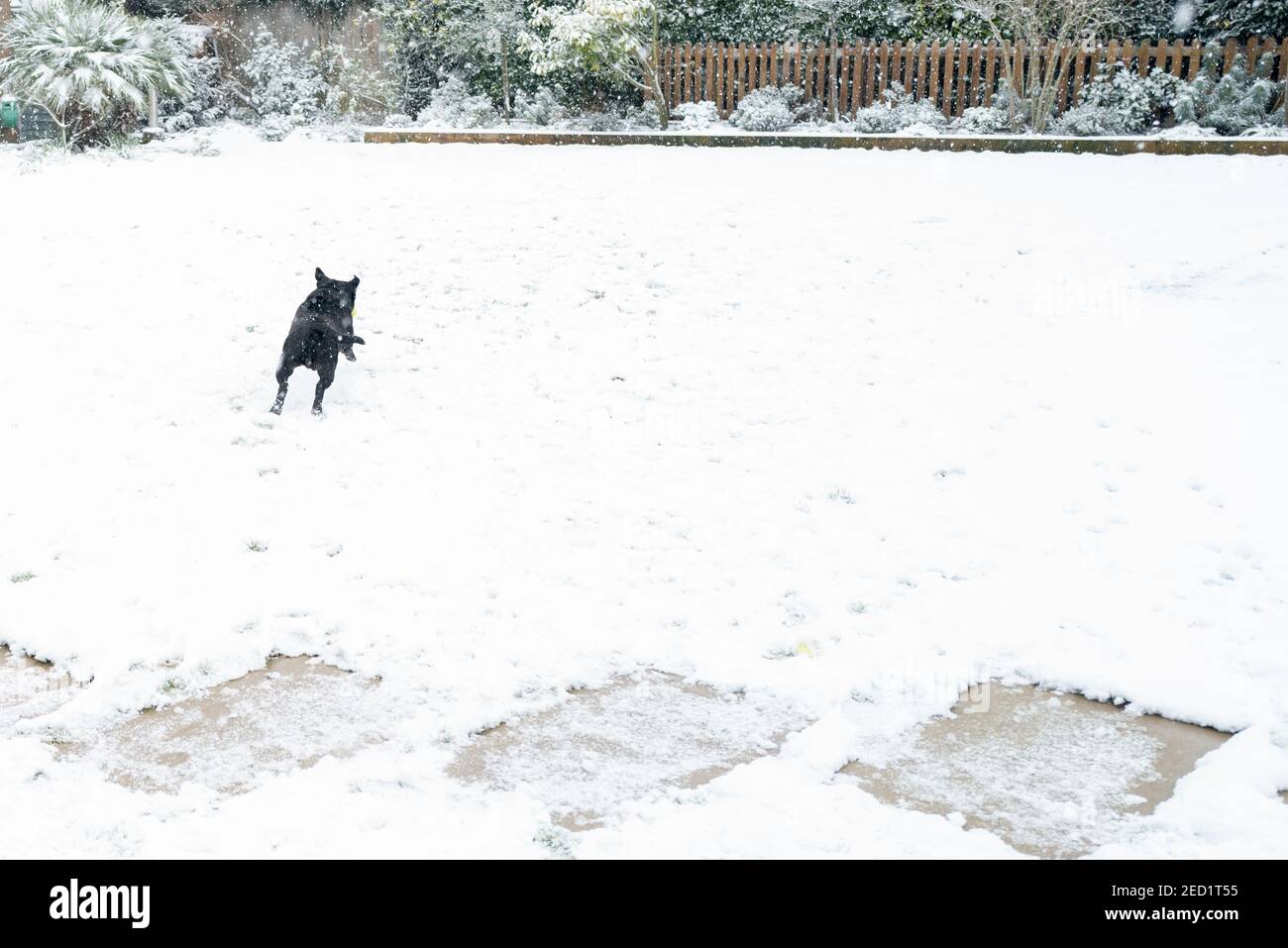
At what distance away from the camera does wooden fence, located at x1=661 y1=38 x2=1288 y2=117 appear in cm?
1408

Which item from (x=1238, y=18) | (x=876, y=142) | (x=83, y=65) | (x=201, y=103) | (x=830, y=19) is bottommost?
(x=876, y=142)

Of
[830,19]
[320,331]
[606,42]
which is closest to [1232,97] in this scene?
[830,19]

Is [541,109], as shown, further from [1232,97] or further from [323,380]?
[323,380]

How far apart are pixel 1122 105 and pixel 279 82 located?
39.7ft

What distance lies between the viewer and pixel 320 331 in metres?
6.66

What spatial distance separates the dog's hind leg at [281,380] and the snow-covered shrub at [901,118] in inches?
379

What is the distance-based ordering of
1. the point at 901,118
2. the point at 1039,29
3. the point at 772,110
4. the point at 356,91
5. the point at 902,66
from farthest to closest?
the point at 356,91
the point at 902,66
the point at 772,110
the point at 901,118
the point at 1039,29

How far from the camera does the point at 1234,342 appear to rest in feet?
24.7

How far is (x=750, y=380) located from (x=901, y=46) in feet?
32.1

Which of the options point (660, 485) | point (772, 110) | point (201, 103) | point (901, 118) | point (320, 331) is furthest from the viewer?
point (201, 103)

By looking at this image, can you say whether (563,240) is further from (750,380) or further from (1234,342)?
(1234,342)

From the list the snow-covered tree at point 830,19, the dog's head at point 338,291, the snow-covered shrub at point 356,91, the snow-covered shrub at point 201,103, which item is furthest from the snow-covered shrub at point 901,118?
the snow-covered shrub at point 201,103

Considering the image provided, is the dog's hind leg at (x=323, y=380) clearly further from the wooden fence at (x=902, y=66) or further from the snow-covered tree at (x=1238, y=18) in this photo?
the snow-covered tree at (x=1238, y=18)

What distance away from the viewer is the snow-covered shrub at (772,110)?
14773mm
